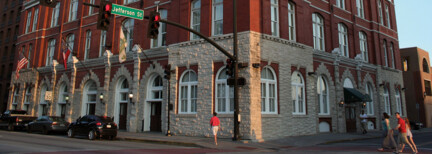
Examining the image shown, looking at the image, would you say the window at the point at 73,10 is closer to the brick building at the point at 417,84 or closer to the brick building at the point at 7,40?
the brick building at the point at 7,40

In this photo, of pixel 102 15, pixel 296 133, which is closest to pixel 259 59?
pixel 296 133

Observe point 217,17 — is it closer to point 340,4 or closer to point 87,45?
point 340,4

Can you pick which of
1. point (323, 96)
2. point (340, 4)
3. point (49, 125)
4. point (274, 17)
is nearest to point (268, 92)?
point (274, 17)

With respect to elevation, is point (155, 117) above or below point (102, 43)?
below

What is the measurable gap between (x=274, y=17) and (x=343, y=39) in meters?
9.81

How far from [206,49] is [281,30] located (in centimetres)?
505

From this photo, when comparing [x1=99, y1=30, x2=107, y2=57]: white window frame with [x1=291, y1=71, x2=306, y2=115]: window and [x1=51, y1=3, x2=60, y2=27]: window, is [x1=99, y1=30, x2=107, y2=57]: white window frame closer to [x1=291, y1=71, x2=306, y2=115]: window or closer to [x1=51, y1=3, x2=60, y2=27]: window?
[x1=51, y1=3, x2=60, y2=27]: window

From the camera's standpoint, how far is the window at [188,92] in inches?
795

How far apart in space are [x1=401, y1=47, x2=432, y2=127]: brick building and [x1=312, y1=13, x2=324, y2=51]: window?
21777mm

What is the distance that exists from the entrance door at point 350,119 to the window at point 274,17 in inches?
397

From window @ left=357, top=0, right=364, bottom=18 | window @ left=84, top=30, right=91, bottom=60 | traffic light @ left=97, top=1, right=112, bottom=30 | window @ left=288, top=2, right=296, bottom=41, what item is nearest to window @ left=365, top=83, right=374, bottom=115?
window @ left=357, top=0, right=364, bottom=18

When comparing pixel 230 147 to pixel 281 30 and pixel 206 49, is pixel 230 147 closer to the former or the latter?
pixel 206 49

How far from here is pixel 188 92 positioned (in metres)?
20.4

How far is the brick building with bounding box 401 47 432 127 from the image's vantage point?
38.8 metres
